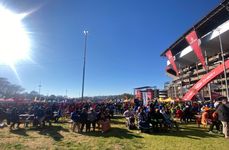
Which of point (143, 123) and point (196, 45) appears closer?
point (143, 123)

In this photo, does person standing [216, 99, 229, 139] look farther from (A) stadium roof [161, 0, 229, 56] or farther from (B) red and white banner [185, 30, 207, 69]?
(B) red and white banner [185, 30, 207, 69]

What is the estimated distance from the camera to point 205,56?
Answer: 52438 mm

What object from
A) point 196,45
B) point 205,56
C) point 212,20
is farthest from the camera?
point 205,56

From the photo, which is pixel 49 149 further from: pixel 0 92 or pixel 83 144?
pixel 0 92

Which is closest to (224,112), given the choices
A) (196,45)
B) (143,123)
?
(143,123)

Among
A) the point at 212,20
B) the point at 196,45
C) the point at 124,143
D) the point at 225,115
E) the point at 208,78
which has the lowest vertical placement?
the point at 124,143

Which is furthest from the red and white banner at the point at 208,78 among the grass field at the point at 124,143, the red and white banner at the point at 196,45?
the red and white banner at the point at 196,45

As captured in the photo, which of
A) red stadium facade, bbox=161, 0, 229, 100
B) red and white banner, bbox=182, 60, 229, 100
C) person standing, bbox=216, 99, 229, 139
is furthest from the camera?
red stadium facade, bbox=161, 0, 229, 100

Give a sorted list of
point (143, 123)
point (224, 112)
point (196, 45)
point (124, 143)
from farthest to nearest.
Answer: point (196, 45)
point (143, 123)
point (224, 112)
point (124, 143)

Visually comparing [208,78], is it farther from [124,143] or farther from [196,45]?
[196,45]

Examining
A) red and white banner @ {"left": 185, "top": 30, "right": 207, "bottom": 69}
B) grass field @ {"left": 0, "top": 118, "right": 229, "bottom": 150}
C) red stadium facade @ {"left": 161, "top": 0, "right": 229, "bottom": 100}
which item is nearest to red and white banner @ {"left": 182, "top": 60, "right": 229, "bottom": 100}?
red stadium facade @ {"left": 161, "top": 0, "right": 229, "bottom": 100}

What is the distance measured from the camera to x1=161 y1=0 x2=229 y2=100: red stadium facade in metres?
28.5

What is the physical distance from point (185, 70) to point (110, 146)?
65204 millimetres

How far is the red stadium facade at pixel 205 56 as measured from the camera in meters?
28.5
